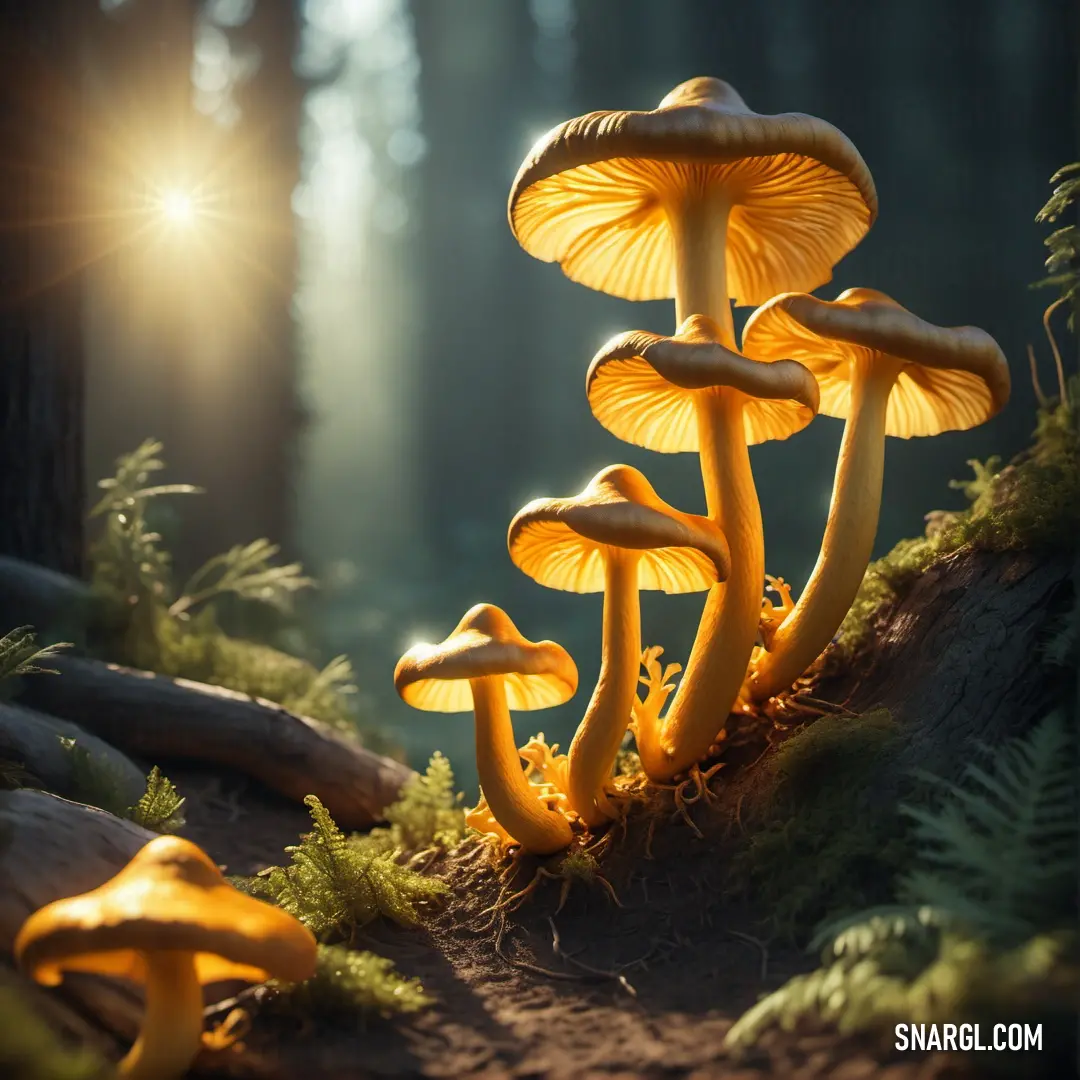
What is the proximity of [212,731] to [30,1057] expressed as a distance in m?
2.72

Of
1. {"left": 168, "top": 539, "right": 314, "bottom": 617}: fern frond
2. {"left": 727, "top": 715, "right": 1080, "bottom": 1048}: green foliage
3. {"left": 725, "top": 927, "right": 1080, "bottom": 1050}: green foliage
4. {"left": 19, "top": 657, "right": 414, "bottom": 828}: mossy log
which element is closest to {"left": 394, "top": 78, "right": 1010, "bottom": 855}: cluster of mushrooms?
{"left": 727, "top": 715, "right": 1080, "bottom": 1048}: green foliage

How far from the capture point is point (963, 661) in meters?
2.44

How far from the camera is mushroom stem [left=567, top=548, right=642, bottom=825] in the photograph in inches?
104

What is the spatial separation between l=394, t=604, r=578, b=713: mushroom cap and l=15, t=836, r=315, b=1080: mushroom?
81cm

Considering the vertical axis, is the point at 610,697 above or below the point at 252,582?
below

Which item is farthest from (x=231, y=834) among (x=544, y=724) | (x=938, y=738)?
(x=544, y=724)

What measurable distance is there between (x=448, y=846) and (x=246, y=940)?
165 cm

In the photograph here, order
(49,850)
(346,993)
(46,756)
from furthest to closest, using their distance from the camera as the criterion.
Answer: (46,756), (49,850), (346,993)

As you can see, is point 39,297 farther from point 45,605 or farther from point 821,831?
point 821,831

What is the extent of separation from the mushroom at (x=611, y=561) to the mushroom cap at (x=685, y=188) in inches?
35.3

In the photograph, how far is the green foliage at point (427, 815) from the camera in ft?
11.0

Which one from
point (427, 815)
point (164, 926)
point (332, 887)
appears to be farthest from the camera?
point (427, 815)

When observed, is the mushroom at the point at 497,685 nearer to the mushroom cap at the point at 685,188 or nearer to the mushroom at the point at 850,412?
the mushroom at the point at 850,412

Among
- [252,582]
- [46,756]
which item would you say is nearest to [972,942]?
[46,756]
